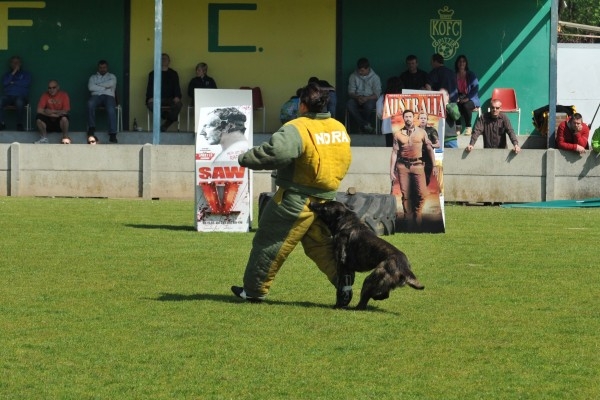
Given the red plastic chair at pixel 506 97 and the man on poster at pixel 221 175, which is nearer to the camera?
the man on poster at pixel 221 175

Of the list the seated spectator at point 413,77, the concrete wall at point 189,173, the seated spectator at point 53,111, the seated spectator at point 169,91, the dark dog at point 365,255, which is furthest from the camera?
the seated spectator at point 169,91

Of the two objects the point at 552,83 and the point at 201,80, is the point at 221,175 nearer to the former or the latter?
the point at 552,83

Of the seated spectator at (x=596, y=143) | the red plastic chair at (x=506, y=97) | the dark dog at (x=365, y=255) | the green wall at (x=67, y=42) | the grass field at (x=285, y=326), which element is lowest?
the grass field at (x=285, y=326)

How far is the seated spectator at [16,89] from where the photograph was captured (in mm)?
29562

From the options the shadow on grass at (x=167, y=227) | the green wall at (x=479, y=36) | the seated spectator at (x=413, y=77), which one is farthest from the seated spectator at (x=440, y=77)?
the shadow on grass at (x=167, y=227)

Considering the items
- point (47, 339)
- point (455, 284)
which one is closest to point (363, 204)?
point (455, 284)

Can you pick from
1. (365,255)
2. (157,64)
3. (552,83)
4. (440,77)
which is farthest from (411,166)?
(440,77)

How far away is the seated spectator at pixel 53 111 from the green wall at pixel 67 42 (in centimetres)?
187

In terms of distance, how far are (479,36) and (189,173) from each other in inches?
349

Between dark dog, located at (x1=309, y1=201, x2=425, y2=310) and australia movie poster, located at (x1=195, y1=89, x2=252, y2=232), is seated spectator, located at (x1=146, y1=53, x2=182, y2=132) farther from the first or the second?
dark dog, located at (x1=309, y1=201, x2=425, y2=310)

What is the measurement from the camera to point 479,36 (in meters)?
30.6

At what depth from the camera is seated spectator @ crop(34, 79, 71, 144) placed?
2852cm

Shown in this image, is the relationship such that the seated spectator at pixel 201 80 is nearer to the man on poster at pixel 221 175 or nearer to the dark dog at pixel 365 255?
the man on poster at pixel 221 175

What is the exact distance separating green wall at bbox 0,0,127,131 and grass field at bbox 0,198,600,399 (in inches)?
556
